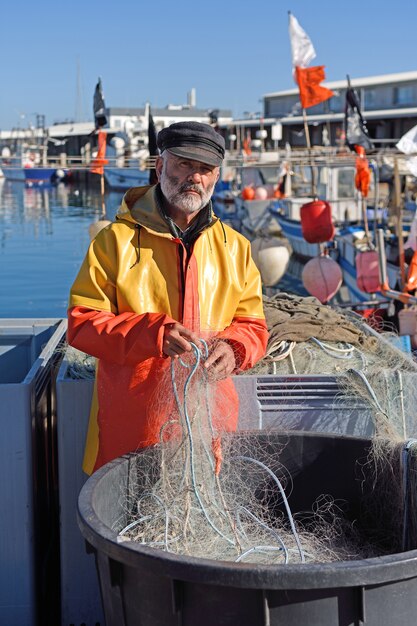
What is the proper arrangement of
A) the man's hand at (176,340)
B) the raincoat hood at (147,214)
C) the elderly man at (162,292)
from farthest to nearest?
1. the raincoat hood at (147,214)
2. the elderly man at (162,292)
3. the man's hand at (176,340)

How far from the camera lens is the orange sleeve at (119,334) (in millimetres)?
2400

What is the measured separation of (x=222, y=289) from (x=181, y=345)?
1.48 feet

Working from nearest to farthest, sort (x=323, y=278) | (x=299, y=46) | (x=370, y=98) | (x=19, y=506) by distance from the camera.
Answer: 1. (x=19, y=506)
2. (x=323, y=278)
3. (x=299, y=46)
4. (x=370, y=98)

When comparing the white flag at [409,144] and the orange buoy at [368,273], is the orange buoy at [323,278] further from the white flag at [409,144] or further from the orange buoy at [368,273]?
the white flag at [409,144]

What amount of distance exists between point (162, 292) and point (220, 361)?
35 centimetres

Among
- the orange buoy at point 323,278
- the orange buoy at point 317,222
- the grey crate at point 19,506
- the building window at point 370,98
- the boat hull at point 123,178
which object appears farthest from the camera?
the boat hull at point 123,178

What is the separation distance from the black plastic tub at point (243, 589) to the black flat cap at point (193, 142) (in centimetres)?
117

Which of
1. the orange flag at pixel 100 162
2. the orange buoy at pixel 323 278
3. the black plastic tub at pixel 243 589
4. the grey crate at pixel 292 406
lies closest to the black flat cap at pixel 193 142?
the grey crate at pixel 292 406

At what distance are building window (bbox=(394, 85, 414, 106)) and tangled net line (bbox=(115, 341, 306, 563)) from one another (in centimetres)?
5198

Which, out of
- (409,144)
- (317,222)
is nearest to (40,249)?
(317,222)

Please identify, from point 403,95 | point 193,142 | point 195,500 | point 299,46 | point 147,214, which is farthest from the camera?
point 403,95

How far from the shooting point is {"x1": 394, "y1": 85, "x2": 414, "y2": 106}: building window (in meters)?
50.8

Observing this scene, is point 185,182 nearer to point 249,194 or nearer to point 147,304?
point 147,304

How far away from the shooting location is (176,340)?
7.77 feet
